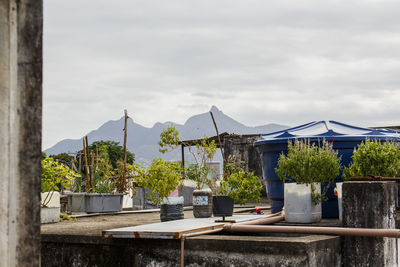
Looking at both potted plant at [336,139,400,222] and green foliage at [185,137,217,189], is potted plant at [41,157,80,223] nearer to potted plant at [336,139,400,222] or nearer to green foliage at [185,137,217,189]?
green foliage at [185,137,217,189]

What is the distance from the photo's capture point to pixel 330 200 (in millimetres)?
8016

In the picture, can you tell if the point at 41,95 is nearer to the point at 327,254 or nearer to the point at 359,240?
the point at 327,254

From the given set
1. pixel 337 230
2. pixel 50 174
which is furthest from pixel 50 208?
pixel 337 230

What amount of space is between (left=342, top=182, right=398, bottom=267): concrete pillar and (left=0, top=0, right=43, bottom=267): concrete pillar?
371cm

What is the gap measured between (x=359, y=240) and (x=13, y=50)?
4.25 meters

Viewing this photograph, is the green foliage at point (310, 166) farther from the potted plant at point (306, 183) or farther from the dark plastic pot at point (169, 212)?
the dark plastic pot at point (169, 212)

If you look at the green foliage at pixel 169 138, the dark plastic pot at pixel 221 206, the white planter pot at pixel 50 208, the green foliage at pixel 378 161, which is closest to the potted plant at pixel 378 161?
the green foliage at pixel 378 161

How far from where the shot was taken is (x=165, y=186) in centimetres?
785

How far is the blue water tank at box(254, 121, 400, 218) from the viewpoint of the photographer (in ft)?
26.8

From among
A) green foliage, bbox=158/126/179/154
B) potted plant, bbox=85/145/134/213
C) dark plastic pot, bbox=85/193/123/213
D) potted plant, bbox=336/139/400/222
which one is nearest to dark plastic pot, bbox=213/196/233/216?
potted plant, bbox=336/139/400/222

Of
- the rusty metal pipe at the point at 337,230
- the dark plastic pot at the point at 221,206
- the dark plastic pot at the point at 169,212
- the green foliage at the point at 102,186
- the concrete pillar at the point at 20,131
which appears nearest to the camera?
the concrete pillar at the point at 20,131

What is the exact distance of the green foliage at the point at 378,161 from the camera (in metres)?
7.04

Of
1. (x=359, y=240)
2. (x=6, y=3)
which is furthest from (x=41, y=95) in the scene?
(x=359, y=240)

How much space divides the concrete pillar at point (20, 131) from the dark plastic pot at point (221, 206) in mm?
4097
